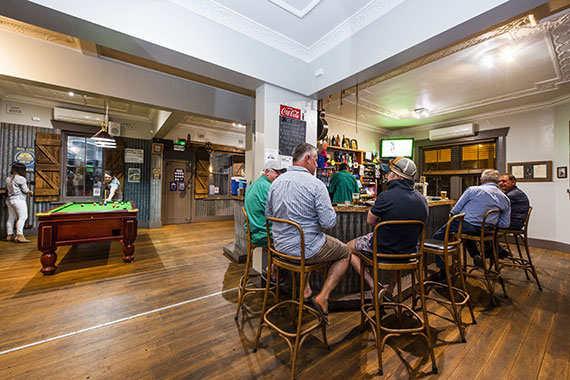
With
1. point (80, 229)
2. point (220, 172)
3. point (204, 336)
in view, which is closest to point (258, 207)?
point (204, 336)

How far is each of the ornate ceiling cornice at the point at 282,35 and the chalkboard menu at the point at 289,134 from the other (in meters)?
0.85

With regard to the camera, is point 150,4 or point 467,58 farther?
point 467,58

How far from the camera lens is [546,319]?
88.7 inches

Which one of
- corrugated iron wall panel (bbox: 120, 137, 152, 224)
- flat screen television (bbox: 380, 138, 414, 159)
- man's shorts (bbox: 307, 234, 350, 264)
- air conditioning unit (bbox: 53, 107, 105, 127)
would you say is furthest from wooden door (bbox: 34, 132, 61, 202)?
flat screen television (bbox: 380, 138, 414, 159)

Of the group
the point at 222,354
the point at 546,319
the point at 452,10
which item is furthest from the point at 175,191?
the point at 546,319

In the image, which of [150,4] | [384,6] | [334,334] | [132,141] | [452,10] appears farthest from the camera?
[132,141]

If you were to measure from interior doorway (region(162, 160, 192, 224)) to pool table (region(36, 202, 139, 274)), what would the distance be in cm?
365

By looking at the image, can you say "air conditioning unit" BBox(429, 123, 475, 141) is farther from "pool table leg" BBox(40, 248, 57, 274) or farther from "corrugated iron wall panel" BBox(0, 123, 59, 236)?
"corrugated iron wall panel" BBox(0, 123, 59, 236)

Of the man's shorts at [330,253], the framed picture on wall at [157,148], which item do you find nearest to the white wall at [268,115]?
the man's shorts at [330,253]

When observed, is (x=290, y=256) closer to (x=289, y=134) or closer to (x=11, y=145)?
(x=289, y=134)

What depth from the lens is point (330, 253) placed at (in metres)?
1.76

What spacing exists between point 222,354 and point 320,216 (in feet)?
4.15

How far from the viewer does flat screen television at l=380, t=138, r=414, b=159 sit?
23.0 ft

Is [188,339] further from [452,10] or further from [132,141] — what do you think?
[132,141]
